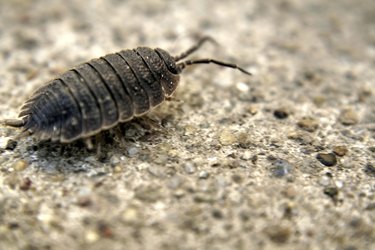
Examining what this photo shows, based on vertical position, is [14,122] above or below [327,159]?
above

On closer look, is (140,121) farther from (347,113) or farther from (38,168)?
(347,113)

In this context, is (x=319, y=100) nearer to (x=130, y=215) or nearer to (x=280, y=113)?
(x=280, y=113)

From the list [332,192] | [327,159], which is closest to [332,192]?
[332,192]

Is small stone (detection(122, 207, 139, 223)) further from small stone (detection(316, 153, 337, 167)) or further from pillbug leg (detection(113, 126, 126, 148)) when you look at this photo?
small stone (detection(316, 153, 337, 167))

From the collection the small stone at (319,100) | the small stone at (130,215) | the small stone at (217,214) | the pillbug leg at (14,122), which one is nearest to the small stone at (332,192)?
the small stone at (217,214)

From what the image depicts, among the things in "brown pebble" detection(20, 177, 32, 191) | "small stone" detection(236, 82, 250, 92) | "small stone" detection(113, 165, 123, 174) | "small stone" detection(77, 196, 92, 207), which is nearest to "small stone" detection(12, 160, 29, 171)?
"brown pebble" detection(20, 177, 32, 191)

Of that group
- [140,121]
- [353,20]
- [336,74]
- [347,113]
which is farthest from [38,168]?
[353,20]

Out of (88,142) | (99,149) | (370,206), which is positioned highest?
(88,142)
